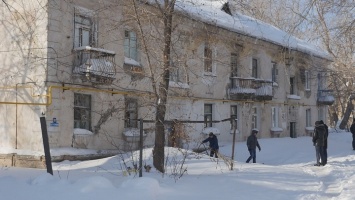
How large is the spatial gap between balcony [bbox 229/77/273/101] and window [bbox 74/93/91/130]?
9108 mm

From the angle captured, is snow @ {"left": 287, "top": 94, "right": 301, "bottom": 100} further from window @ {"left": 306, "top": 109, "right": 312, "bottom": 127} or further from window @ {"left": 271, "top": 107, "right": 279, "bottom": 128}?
window @ {"left": 306, "top": 109, "right": 312, "bottom": 127}

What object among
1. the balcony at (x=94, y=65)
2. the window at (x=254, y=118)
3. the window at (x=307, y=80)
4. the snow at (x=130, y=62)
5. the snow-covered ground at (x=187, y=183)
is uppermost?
the window at (x=307, y=80)

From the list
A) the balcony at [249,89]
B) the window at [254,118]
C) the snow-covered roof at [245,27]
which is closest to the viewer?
the snow-covered roof at [245,27]

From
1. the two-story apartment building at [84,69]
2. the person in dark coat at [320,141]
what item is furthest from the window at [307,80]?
the person in dark coat at [320,141]

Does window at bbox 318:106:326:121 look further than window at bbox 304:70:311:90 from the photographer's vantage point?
Yes

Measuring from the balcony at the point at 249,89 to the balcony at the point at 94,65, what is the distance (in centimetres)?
910

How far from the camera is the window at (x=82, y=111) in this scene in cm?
1434

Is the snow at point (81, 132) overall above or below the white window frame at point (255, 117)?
below

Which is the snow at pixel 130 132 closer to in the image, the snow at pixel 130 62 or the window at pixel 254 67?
the snow at pixel 130 62

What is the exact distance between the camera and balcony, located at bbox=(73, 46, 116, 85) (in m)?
13.4

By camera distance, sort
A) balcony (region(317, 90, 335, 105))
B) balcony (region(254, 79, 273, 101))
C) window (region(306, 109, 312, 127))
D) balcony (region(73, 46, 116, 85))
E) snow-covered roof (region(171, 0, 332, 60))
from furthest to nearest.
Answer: balcony (region(317, 90, 335, 105)), window (region(306, 109, 312, 127)), balcony (region(254, 79, 273, 101)), snow-covered roof (region(171, 0, 332, 60)), balcony (region(73, 46, 116, 85))

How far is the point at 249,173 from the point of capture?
976 cm

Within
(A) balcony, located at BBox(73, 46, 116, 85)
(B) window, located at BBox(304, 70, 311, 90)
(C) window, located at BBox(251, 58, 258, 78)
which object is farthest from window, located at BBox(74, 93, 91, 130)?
(B) window, located at BBox(304, 70, 311, 90)

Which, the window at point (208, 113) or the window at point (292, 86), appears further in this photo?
the window at point (292, 86)
